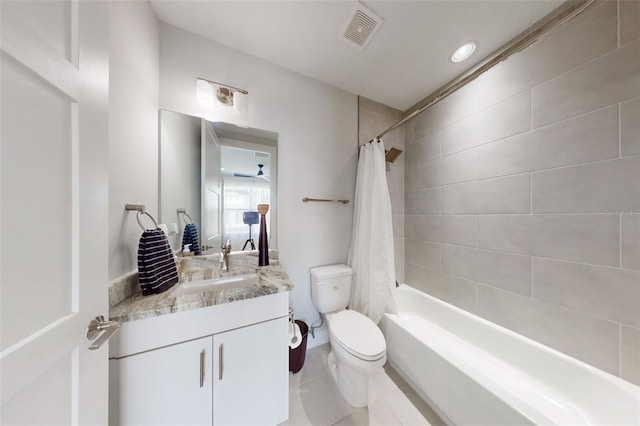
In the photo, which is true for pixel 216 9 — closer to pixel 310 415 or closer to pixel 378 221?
pixel 378 221

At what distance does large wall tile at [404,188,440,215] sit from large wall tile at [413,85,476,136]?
57 cm

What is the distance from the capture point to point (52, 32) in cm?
44

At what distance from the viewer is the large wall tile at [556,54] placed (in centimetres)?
96

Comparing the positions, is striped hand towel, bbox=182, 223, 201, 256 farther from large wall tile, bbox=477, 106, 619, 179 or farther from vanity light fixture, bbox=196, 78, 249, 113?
large wall tile, bbox=477, 106, 619, 179

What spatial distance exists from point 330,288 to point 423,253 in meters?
1.00

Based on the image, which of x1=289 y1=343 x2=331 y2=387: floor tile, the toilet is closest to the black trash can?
x1=289 y1=343 x2=331 y2=387: floor tile

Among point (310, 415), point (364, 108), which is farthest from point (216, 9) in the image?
point (310, 415)

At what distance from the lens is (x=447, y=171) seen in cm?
166

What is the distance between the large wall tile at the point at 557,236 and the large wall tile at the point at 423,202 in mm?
383

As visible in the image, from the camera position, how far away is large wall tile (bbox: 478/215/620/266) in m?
0.96

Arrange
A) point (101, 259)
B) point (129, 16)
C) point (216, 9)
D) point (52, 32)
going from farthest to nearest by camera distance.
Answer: point (216, 9)
point (129, 16)
point (101, 259)
point (52, 32)

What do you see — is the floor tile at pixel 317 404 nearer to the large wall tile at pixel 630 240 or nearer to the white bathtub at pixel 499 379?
the white bathtub at pixel 499 379

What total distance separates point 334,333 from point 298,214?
0.92 m

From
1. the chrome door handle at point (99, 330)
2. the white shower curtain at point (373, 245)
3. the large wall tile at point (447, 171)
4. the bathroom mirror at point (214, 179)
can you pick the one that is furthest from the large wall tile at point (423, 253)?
the chrome door handle at point (99, 330)
